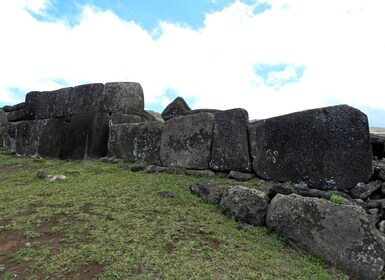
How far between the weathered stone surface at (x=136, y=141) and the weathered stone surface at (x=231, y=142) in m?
1.60

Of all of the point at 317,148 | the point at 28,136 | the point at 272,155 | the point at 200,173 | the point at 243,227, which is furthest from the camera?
the point at 28,136

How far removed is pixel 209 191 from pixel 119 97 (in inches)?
190

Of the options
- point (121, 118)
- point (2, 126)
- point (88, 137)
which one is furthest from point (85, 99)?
point (2, 126)

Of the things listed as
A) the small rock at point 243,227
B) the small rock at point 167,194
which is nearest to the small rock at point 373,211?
the small rock at point 243,227

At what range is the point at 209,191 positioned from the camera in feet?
16.7

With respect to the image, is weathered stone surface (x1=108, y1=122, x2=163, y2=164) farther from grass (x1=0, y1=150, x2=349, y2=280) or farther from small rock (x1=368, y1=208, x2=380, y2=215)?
small rock (x1=368, y1=208, x2=380, y2=215)

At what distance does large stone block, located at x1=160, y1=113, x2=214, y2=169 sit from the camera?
652 cm


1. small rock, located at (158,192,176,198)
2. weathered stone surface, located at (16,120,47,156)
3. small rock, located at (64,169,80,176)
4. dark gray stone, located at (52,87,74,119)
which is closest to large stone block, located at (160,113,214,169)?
small rock, located at (158,192,176,198)

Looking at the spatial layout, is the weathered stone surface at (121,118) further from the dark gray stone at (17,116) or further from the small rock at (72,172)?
the dark gray stone at (17,116)

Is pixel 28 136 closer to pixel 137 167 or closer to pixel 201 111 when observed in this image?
pixel 137 167

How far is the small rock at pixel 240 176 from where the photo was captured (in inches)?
225

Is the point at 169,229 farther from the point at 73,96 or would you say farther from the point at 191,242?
the point at 73,96

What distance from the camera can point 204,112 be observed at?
22.5 ft

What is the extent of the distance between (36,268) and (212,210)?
2384mm
